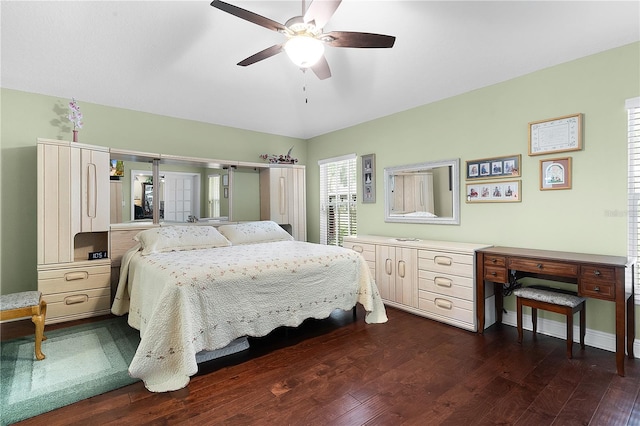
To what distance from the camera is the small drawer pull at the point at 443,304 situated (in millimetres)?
3203

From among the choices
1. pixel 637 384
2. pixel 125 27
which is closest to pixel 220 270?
→ pixel 125 27

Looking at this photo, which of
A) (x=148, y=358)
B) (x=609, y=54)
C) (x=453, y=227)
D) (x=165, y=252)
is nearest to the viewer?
(x=148, y=358)

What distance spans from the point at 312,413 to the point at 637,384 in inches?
88.2

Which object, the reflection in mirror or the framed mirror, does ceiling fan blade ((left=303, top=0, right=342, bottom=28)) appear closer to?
the framed mirror

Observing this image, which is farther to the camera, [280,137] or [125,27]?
[280,137]

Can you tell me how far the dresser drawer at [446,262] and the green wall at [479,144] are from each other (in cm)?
55

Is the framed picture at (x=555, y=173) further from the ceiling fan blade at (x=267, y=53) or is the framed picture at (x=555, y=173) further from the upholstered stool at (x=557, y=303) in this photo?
the ceiling fan blade at (x=267, y=53)

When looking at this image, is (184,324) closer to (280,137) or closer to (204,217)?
(204,217)

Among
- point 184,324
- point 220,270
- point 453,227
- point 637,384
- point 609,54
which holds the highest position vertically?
point 609,54

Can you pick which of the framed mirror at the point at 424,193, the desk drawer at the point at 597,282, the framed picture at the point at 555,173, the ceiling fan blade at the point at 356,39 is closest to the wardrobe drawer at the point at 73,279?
the ceiling fan blade at the point at 356,39

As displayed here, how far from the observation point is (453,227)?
3.71m

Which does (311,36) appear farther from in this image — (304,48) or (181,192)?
(181,192)

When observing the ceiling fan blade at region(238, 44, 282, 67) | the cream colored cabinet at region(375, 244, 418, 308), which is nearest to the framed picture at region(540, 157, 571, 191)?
the cream colored cabinet at region(375, 244, 418, 308)

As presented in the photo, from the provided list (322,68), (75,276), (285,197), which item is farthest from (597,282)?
(75,276)
